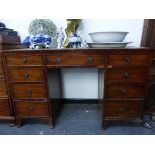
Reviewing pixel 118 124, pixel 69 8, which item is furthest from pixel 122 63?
pixel 69 8

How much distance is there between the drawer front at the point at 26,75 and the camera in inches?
48.6

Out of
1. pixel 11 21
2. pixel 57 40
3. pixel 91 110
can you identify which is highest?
pixel 11 21

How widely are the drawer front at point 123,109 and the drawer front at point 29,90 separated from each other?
600 mm

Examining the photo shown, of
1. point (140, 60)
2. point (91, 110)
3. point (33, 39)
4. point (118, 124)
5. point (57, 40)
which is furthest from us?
point (91, 110)

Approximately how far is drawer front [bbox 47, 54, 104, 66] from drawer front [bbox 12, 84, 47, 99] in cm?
27

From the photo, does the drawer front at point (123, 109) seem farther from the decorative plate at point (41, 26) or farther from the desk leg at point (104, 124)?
the decorative plate at point (41, 26)

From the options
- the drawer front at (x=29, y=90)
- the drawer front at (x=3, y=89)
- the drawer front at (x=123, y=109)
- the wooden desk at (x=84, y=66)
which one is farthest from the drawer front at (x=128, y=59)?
the drawer front at (x=3, y=89)

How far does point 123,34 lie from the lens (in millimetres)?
1229

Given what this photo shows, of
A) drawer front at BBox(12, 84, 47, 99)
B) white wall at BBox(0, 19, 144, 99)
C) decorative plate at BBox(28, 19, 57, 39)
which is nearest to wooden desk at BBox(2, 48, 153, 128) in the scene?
drawer front at BBox(12, 84, 47, 99)

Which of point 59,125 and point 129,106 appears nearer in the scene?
point 129,106

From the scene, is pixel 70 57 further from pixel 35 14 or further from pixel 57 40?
pixel 35 14

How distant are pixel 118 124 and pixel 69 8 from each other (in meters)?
1.29

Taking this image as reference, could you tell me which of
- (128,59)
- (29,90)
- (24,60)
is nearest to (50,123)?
(29,90)

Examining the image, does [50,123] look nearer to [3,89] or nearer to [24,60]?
[3,89]
